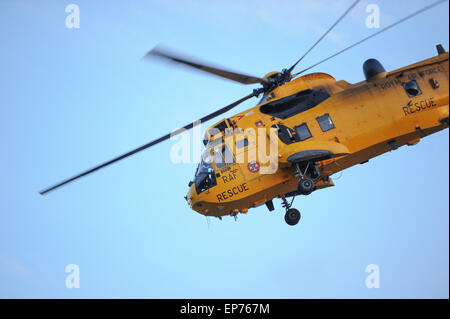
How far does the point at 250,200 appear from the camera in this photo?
18.6 metres

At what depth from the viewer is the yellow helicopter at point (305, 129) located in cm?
1752

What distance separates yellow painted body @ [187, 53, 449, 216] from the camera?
17.5 meters

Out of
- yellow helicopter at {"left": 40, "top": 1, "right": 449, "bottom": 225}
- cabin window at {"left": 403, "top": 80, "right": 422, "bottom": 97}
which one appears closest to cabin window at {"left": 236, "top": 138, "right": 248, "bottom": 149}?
yellow helicopter at {"left": 40, "top": 1, "right": 449, "bottom": 225}

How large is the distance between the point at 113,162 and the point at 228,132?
147 inches

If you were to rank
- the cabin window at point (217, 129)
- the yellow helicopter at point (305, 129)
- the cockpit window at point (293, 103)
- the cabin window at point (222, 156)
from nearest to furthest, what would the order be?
the yellow helicopter at point (305, 129) → the cockpit window at point (293, 103) → the cabin window at point (222, 156) → the cabin window at point (217, 129)

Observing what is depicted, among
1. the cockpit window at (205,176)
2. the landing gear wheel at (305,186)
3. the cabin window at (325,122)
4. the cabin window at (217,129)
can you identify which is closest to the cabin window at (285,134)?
the cabin window at (325,122)

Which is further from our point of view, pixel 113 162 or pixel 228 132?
pixel 228 132

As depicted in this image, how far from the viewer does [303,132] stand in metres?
18.0

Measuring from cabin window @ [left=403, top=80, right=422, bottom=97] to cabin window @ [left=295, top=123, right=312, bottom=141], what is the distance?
10.1 feet

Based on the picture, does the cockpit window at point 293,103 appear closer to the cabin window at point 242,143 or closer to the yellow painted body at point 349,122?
the yellow painted body at point 349,122

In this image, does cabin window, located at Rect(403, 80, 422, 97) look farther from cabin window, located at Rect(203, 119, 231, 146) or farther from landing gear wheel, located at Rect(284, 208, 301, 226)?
cabin window, located at Rect(203, 119, 231, 146)

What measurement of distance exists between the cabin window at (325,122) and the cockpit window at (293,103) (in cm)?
65
